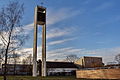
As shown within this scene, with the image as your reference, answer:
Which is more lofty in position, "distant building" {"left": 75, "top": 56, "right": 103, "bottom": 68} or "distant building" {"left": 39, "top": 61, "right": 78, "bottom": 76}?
"distant building" {"left": 75, "top": 56, "right": 103, "bottom": 68}

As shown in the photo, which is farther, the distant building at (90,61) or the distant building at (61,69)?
the distant building at (61,69)

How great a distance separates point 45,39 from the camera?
45.7 metres

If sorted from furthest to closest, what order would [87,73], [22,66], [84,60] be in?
1. [22,66]
2. [84,60]
3. [87,73]

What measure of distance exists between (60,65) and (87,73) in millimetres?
38364

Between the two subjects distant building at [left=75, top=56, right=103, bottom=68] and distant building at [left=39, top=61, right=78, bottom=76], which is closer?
distant building at [left=75, top=56, right=103, bottom=68]

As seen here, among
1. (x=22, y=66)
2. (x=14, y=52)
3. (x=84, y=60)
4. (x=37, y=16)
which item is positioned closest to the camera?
(x=14, y=52)

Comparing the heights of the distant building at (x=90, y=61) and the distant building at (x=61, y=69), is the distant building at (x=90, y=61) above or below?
above

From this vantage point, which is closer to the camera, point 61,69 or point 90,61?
point 90,61

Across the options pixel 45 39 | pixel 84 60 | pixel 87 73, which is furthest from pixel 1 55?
pixel 84 60

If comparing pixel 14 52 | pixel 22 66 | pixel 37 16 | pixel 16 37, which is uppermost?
pixel 37 16

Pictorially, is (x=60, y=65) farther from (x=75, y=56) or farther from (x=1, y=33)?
(x=1, y=33)

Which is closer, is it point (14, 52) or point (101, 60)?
point (14, 52)

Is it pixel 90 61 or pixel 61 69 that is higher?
pixel 90 61

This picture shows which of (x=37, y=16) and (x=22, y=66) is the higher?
(x=37, y=16)
